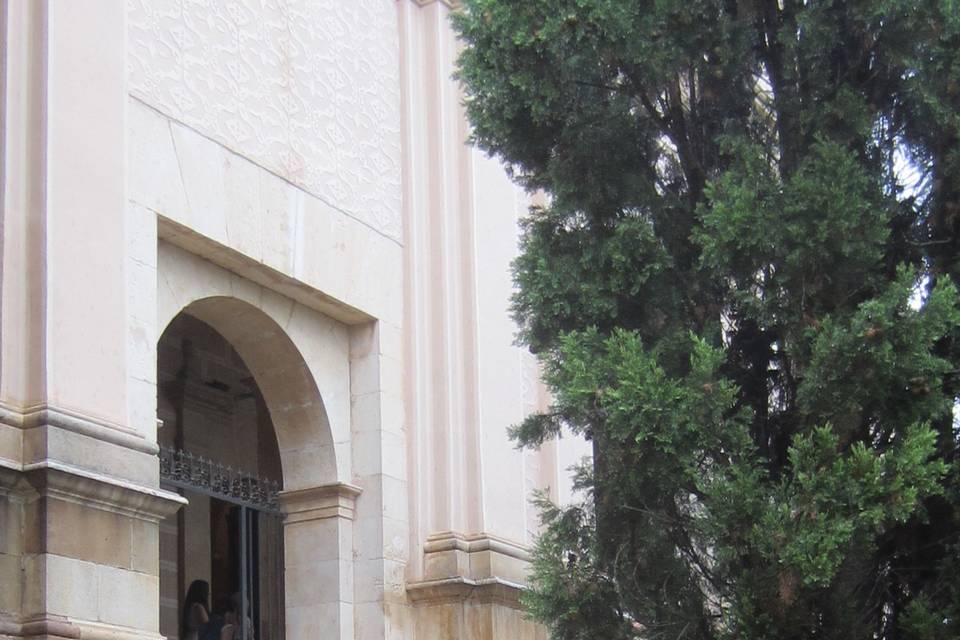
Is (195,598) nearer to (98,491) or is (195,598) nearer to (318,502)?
(318,502)

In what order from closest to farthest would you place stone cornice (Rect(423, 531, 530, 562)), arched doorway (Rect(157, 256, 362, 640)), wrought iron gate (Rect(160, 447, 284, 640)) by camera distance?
wrought iron gate (Rect(160, 447, 284, 640))
arched doorway (Rect(157, 256, 362, 640))
stone cornice (Rect(423, 531, 530, 562))

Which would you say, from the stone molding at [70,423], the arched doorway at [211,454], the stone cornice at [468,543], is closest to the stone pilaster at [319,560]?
the stone cornice at [468,543]

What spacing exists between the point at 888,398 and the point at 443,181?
5808mm

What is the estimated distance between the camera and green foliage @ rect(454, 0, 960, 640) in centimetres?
721

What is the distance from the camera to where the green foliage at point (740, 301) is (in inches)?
284

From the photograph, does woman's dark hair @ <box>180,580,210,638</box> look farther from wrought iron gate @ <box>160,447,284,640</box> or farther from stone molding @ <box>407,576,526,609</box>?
stone molding @ <box>407,576,526,609</box>

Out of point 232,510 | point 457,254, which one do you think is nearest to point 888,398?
point 457,254

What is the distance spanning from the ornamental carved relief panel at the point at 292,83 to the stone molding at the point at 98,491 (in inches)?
97.8

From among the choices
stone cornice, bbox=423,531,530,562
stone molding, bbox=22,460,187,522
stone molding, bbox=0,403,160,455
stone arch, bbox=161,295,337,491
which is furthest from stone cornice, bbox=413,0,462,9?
stone molding, bbox=22,460,187,522

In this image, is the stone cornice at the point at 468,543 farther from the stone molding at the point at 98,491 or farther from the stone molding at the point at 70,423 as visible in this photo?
the stone molding at the point at 70,423

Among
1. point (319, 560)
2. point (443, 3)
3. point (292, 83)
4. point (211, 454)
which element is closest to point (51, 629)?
point (319, 560)

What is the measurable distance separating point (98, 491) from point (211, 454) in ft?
19.6

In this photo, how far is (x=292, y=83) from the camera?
1134 centimetres

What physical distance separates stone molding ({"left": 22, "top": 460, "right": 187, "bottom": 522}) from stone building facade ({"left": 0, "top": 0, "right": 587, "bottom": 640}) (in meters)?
0.02
